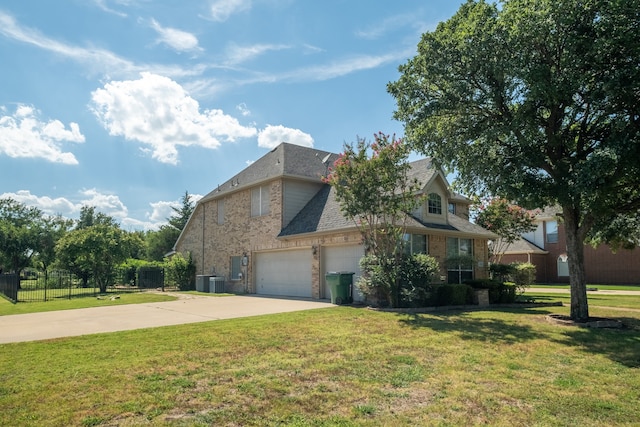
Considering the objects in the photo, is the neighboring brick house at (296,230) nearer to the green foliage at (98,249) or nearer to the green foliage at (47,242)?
the green foliage at (98,249)

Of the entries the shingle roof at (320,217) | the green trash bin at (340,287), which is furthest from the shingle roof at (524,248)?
the green trash bin at (340,287)

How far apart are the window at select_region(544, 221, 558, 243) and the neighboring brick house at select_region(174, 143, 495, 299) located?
16277 millimetres

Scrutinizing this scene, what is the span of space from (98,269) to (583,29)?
27.0 metres

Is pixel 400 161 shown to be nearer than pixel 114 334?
No

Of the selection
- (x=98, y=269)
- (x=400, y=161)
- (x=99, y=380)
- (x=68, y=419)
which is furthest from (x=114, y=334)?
(x=98, y=269)

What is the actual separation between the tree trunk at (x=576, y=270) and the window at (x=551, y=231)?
27083 mm

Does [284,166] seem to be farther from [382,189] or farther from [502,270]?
[502,270]

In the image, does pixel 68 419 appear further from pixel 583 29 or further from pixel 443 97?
pixel 583 29

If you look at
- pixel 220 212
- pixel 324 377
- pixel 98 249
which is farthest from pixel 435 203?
pixel 98 249

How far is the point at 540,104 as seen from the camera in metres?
11.4

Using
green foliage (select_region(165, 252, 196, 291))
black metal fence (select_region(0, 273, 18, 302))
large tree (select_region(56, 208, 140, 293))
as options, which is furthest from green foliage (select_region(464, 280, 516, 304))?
large tree (select_region(56, 208, 140, 293))

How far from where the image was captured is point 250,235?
23.4 m

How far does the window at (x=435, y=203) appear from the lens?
730 inches

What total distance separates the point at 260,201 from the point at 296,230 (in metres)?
4.14
